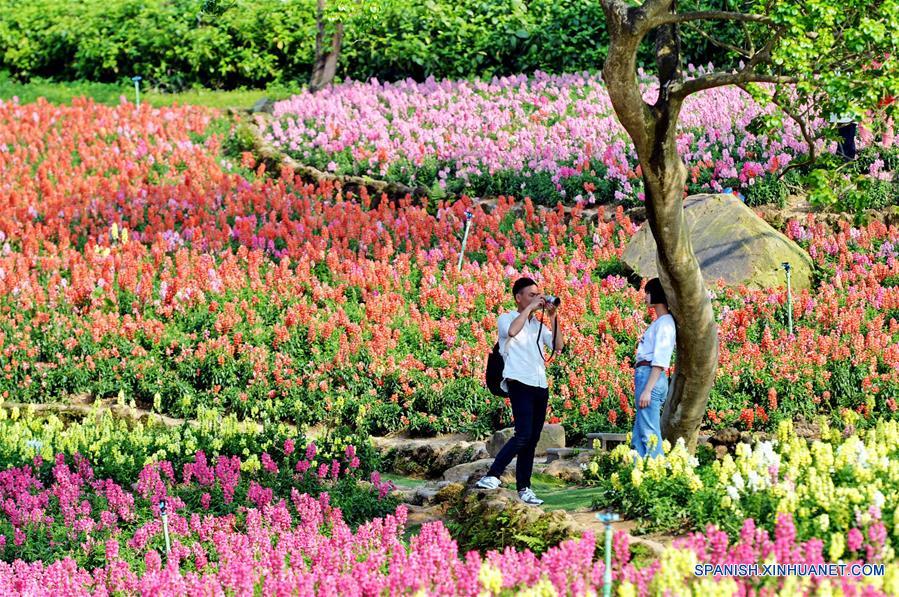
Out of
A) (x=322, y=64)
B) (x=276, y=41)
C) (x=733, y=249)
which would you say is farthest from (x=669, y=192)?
(x=276, y=41)

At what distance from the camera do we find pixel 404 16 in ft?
73.8

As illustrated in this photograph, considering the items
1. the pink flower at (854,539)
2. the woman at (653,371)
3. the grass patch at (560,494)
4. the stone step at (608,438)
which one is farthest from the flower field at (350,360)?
the woman at (653,371)

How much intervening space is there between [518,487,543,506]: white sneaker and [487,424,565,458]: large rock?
6.53ft

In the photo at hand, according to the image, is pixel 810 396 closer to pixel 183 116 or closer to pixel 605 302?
pixel 605 302

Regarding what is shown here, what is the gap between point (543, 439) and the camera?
11.3m

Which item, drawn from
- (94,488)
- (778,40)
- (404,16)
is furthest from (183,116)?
(778,40)

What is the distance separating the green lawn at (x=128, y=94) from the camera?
73.9ft

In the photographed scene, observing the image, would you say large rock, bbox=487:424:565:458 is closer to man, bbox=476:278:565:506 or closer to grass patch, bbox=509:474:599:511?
grass patch, bbox=509:474:599:511

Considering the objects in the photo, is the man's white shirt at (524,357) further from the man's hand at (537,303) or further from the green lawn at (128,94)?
the green lawn at (128,94)

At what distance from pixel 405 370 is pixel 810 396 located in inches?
141

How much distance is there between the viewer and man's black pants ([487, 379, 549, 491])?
29.7ft

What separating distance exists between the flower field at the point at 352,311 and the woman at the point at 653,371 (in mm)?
2144

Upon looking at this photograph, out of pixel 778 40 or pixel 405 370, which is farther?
pixel 405 370

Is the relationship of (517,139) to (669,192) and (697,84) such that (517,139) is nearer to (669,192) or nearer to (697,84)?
(669,192)
